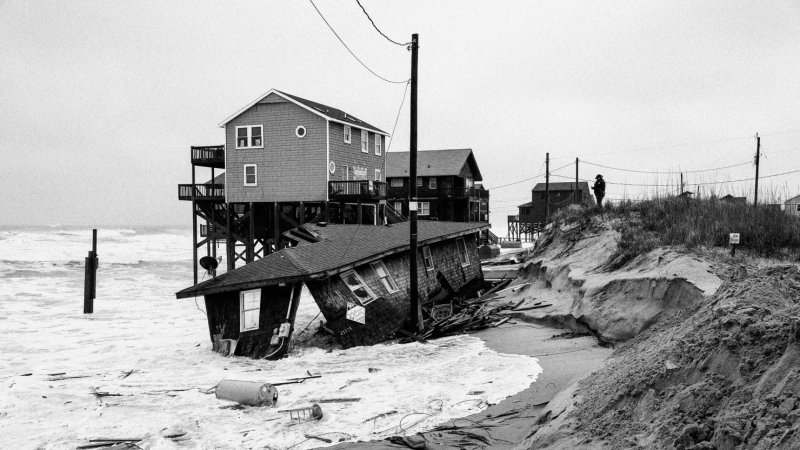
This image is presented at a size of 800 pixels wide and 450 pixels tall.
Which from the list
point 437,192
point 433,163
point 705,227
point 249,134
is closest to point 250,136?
point 249,134

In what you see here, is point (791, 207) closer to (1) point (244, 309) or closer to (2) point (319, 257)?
(2) point (319, 257)

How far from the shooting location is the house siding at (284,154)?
34219 millimetres

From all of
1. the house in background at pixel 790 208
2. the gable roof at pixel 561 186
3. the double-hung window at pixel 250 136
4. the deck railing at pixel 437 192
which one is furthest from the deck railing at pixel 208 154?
the gable roof at pixel 561 186

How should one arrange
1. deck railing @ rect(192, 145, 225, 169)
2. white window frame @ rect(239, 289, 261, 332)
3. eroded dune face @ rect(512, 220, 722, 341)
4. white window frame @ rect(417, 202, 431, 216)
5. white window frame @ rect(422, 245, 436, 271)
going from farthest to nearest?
white window frame @ rect(417, 202, 431, 216)
deck railing @ rect(192, 145, 225, 169)
white window frame @ rect(422, 245, 436, 271)
white window frame @ rect(239, 289, 261, 332)
eroded dune face @ rect(512, 220, 722, 341)

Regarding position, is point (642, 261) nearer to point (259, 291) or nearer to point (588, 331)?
point (588, 331)

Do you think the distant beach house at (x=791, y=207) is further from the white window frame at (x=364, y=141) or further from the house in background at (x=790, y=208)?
the white window frame at (x=364, y=141)

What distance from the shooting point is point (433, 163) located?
6172 centimetres

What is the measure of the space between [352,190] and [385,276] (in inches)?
652

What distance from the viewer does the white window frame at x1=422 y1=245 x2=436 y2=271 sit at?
71.7ft

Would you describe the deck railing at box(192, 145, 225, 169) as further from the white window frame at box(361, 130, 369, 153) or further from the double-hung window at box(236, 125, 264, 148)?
the white window frame at box(361, 130, 369, 153)

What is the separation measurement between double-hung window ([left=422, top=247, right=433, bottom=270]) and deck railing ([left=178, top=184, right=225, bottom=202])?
19.6 metres

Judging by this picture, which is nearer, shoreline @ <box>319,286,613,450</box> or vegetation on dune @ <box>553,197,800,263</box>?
shoreline @ <box>319,286,613,450</box>

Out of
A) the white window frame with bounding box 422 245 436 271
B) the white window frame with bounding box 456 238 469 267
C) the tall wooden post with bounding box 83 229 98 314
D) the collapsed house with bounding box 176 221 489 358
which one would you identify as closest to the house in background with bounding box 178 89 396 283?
the white window frame with bounding box 456 238 469 267

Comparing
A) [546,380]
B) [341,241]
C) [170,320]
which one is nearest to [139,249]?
[170,320]
